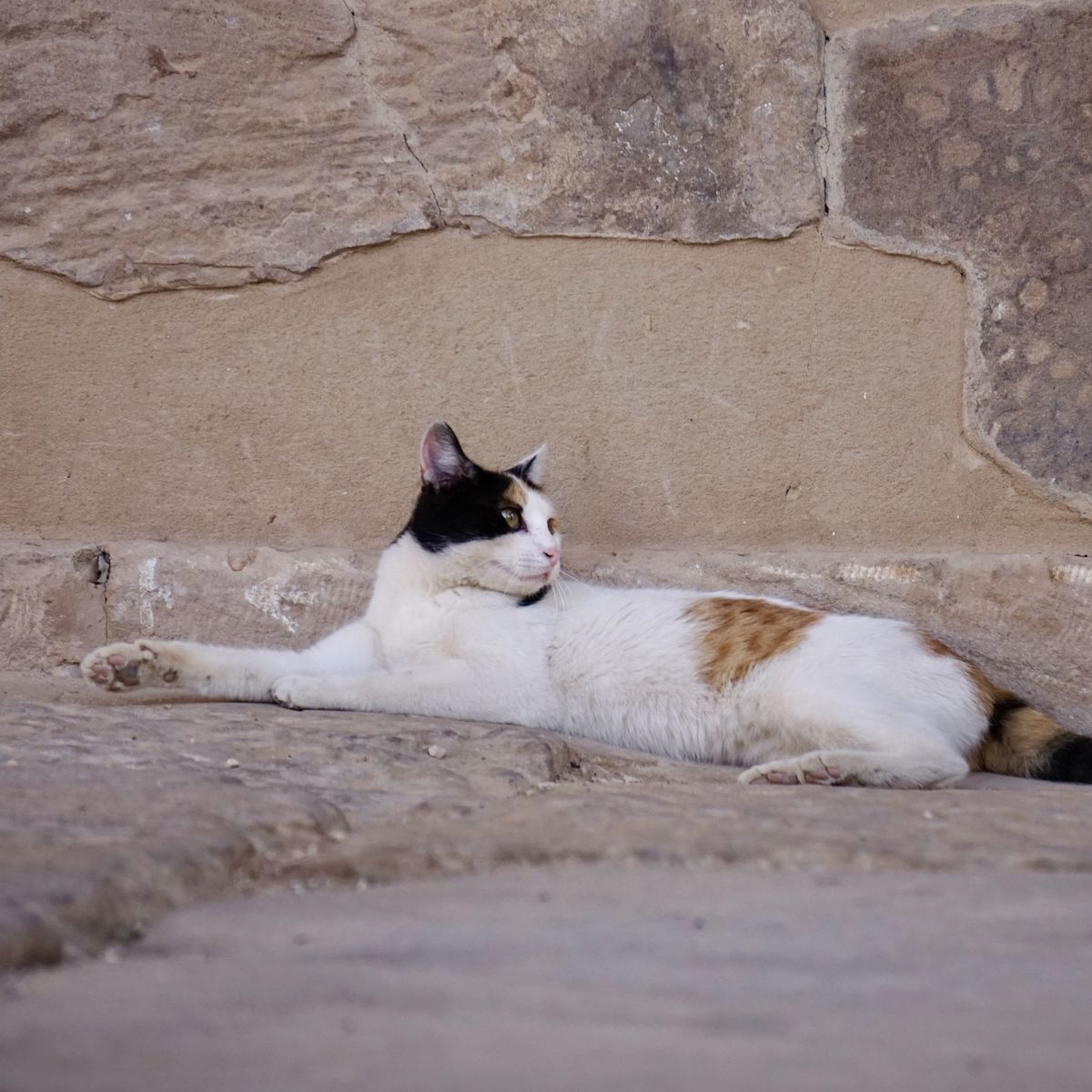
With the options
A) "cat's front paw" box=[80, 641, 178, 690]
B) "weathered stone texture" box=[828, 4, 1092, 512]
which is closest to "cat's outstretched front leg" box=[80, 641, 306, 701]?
"cat's front paw" box=[80, 641, 178, 690]

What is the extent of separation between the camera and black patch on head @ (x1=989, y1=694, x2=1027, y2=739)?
2.90 m

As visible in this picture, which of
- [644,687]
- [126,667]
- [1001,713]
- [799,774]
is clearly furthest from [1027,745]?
[126,667]

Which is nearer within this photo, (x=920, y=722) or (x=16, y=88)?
(x=920, y=722)

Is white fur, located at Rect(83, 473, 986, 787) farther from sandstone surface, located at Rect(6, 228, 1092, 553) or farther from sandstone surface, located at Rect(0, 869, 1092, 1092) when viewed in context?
sandstone surface, located at Rect(0, 869, 1092, 1092)

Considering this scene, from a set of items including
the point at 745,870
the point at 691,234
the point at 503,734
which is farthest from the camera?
the point at 691,234

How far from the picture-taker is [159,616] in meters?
3.43

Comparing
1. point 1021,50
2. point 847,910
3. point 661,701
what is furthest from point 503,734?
point 1021,50

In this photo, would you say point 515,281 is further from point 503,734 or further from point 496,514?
point 503,734

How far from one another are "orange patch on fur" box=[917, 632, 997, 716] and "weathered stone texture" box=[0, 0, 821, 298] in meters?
1.20

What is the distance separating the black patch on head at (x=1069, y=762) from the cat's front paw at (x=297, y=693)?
1.76 meters

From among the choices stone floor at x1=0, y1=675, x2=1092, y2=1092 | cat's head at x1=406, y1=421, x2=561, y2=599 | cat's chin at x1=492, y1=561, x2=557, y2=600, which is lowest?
stone floor at x1=0, y1=675, x2=1092, y2=1092

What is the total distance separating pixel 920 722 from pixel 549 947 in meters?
1.61

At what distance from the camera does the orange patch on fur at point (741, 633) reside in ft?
9.73

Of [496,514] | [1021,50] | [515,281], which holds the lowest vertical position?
[496,514]
